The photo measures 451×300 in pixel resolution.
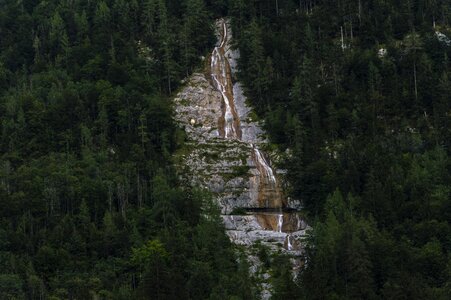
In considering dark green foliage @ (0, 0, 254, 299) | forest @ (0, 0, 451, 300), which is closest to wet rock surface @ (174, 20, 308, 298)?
forest @ (0, 0, 451, 300)

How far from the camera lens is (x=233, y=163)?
4515 inches

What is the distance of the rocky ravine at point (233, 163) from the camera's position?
349 ft

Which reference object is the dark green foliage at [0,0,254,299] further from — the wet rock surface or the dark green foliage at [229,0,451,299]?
the dark green foliage at [229,0,451,299]

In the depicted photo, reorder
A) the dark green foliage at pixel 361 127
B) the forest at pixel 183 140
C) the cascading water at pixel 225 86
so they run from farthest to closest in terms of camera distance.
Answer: the cascading water at pixel 225 86 < the forest at pixel 183 140 < the dark green foliage at pixel 361 127

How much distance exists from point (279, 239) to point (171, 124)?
26.4 metres

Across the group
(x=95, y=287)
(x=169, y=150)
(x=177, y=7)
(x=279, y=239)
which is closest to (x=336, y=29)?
(x=177, y=7)

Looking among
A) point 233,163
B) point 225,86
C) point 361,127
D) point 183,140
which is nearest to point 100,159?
point 183,140

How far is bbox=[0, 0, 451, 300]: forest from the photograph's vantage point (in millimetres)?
89312

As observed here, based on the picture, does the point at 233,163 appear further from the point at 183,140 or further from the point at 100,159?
the point at 100,159

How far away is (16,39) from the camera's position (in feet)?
486

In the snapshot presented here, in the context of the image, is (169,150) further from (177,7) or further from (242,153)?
(177,7)

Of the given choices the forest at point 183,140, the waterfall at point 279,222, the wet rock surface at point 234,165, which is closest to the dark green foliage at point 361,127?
the forest at point 183,140

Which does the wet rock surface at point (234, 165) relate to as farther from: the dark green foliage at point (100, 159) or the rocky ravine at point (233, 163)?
the dark green foliage at point (100, 159)

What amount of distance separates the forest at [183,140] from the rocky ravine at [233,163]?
2.57 meters
